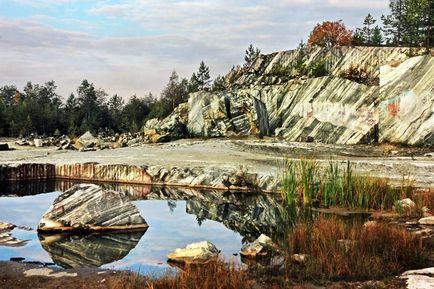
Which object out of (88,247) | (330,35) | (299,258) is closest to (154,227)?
(88,247)

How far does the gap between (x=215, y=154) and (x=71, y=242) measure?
38.6ft

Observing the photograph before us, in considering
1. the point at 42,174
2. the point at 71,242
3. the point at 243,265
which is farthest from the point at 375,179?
the point at 42,174

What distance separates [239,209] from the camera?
493 inches

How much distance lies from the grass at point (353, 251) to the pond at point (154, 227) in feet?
3.50

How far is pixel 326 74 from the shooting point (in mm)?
32781

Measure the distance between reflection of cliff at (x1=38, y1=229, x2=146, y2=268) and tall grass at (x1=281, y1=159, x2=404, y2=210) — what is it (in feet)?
13.5

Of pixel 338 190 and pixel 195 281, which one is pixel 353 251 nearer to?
pixel 195 281

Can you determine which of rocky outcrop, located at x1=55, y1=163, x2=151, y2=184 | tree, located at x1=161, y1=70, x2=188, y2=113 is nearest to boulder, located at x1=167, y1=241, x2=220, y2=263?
rocky outcrop, located at x1=55, y1=163, x2=151, y2=184

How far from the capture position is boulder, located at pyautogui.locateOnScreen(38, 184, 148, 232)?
955 centimetres

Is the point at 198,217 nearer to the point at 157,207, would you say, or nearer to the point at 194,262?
the point at 157,207

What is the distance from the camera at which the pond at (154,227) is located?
766cm

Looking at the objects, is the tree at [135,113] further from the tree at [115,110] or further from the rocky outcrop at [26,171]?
the rocky outcrop at [26,171]

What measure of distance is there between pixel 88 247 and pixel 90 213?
1.40 m

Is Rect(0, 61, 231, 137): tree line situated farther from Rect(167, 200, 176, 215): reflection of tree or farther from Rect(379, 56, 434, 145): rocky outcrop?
Rect(167, 200, 176, 215): reflection of tree
